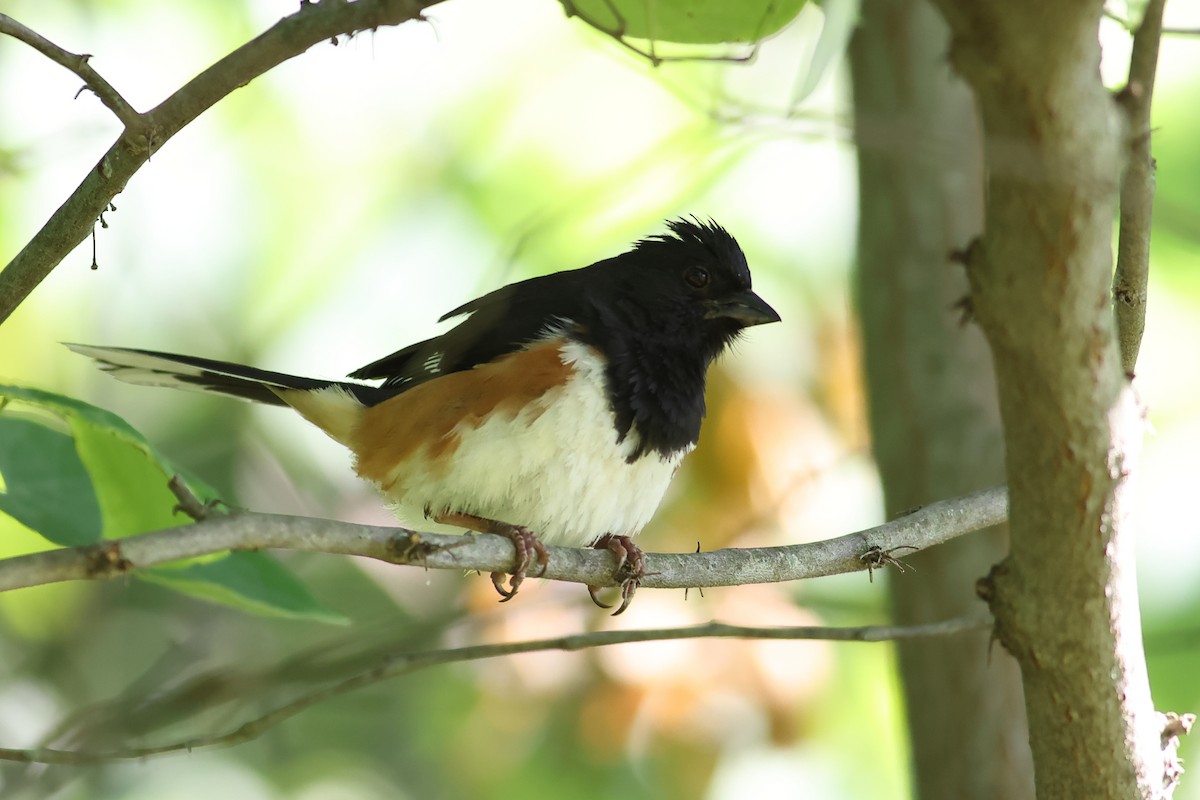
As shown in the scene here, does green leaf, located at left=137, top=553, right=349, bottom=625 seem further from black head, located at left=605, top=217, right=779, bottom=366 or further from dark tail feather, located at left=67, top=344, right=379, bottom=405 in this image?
black head, located at left=605, top=217, right=779, bottom=366

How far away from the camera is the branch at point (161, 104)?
154cm

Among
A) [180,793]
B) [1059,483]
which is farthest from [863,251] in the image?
[180,793]

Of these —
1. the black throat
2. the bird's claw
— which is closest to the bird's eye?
the black throat

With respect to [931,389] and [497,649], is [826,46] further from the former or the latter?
[931,389]

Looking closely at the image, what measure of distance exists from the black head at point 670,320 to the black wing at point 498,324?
0.27 ft

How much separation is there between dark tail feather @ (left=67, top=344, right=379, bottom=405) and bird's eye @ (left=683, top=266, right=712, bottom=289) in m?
0.87

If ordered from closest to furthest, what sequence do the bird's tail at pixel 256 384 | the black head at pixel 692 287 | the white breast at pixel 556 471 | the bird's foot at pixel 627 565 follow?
the bird's foot at pixel 627 565, the white breast at pixel 556 471, the bird's tail at pixel 256 384, the black head at pixel 692 287

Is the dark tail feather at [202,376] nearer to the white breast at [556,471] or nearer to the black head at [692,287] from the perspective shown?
the white breast at [556,471]

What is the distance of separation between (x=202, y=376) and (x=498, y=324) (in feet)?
2.56

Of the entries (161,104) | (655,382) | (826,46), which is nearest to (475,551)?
(161,104)

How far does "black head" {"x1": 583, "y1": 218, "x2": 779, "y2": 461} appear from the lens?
276cm

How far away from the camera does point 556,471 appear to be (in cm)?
262

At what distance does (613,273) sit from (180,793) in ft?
9.05

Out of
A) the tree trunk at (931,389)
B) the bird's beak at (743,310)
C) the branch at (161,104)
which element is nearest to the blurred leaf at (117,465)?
the branch at (161,104)
